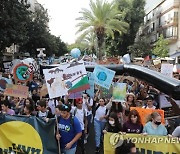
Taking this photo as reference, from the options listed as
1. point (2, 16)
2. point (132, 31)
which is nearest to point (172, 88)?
point (2, 16)

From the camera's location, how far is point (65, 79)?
6.73 meters

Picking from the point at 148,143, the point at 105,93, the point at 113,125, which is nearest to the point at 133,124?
the point at 113,125

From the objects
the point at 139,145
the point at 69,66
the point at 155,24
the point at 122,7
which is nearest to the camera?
the point at 139,145

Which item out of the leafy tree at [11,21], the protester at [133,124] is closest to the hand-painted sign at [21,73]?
the protester at [133,124]

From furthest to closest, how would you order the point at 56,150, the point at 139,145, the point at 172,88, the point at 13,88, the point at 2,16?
1. the point at 2,16
2. the point at 13,88
3. the point at 172,88
4. the point at 56,150
5. the point at 139,145

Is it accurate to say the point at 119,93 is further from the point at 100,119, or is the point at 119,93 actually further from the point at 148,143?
the point at 148,143

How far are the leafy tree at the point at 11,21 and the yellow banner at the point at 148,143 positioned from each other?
687 inches

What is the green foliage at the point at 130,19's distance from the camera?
180 feet

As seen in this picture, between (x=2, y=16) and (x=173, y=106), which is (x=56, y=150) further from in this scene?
(x=2, y=16)

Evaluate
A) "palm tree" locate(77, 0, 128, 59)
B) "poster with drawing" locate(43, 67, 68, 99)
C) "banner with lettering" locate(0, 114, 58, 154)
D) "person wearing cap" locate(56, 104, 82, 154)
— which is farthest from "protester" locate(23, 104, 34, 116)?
"palm tree" locate(77, 0, 128, 59)

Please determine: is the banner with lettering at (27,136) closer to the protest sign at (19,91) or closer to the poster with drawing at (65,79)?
the poster with drawing at (65,79)

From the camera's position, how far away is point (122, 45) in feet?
187

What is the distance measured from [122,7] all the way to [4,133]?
5139 centimetres

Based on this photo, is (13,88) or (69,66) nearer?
(69,66)
